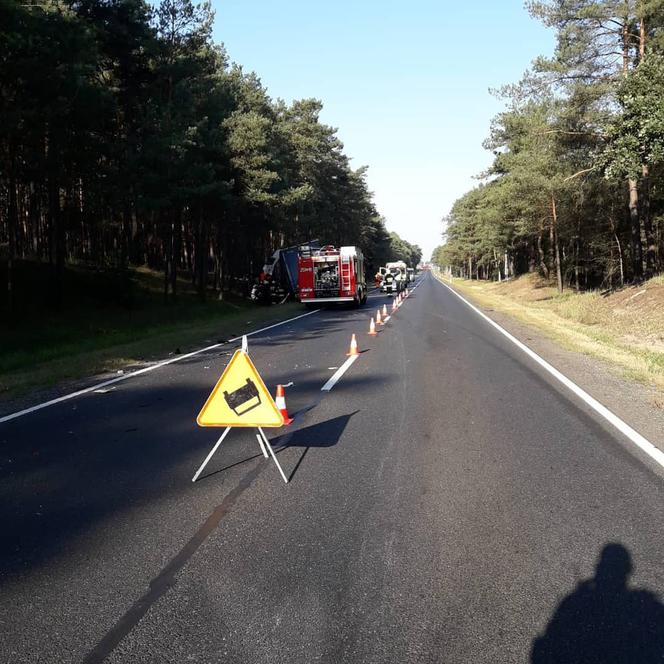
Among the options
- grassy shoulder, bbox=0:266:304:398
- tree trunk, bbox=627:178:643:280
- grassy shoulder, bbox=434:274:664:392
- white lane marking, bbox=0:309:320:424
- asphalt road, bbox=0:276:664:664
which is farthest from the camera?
tree trunk, bbox=627:178:643:280

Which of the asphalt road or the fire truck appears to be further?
the fire truck

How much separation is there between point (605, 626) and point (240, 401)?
12.0 feet

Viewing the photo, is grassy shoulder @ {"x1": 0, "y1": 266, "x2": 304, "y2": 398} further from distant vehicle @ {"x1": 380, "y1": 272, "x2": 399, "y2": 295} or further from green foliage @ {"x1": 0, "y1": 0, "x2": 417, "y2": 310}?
distant vehicle @ {"x1": 380, "y1": 272, "x2": 399, "y2": 295}

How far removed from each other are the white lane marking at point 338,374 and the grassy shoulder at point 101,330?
15.0 feet

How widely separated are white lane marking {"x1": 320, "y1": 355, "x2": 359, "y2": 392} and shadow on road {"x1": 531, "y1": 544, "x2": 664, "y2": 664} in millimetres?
6730

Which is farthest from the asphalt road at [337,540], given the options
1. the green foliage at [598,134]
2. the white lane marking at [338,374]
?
the green foliage at [598,134]

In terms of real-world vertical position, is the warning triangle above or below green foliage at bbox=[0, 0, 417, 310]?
below

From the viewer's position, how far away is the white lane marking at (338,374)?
1041 centimetres

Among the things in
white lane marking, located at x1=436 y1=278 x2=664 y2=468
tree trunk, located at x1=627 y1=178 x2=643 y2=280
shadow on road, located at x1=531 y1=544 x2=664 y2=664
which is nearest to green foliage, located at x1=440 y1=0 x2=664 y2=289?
tree trunk, located at x1=627 y1=178 x2=643 y2=280

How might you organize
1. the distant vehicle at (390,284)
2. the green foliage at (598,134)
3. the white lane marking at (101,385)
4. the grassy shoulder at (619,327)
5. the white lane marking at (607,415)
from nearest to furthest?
the white lane marking at (607,415) → the white lane marking at (101,385) → the grassy shoulder at (619,327) → the green foliage at (598,134) → the distant vehicle at (390,284)

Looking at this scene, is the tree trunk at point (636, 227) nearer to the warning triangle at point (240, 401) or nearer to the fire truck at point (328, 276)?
the fire truck at point (328, 276)

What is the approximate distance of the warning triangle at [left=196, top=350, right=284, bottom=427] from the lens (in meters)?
5.94

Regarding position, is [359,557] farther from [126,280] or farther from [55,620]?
[126,280]

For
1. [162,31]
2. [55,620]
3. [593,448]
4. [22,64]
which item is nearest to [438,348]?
[593,448]
